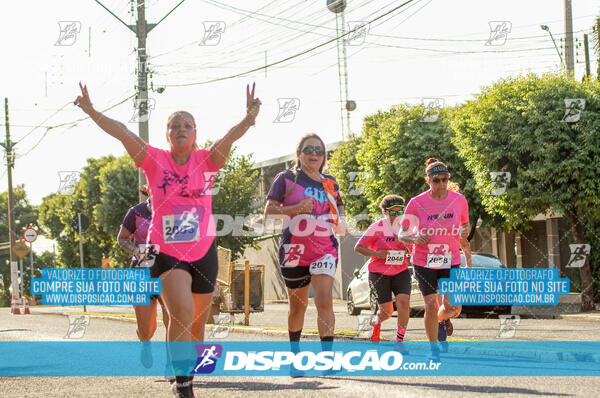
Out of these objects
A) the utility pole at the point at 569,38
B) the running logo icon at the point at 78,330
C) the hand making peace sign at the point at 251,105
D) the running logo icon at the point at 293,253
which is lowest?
the running logo icon at the point at 78,330

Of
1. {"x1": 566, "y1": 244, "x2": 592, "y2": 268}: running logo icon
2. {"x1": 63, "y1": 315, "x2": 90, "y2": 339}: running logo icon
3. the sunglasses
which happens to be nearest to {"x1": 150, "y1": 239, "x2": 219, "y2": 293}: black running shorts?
the sunglasses

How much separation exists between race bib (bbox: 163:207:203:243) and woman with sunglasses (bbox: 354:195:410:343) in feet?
13.4

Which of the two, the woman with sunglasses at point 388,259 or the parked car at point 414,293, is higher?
the woman with sunglasses at point 388,259

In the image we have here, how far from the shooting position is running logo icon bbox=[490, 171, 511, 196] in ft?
71.2

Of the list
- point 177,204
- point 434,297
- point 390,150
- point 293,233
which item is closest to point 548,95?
point 390,150

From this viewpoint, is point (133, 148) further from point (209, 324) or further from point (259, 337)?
point (209, 324)

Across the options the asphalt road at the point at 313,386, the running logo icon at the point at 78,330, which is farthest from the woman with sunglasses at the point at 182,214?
the running logo icon at the point at 78,330

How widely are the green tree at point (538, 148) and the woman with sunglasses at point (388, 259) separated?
11.6m

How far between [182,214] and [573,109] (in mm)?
16887

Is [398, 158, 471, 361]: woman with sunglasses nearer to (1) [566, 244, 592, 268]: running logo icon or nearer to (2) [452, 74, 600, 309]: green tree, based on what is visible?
(2) [452, 74, 600, 309]: green tree

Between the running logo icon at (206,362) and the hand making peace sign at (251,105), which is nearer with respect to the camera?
the hand making peace sign at (251,105)

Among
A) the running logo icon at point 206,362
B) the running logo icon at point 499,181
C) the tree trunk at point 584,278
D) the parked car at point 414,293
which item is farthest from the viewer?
the running logo icon at point 499,181

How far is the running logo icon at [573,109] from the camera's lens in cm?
2066

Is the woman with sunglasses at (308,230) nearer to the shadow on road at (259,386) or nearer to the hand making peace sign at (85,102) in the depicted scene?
the shadow on road at (259,386)
